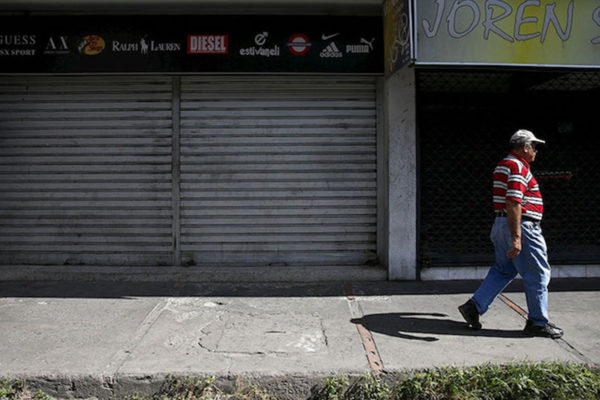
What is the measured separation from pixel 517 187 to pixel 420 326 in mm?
1552

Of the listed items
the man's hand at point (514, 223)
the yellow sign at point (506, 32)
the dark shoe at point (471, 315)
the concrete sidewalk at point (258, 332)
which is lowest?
the concrete sidewalk at point (258, 332)

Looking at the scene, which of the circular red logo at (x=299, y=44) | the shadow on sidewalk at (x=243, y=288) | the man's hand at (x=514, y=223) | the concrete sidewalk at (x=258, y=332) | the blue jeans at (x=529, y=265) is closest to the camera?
the concrete sidewalk at (x=258, y=332)

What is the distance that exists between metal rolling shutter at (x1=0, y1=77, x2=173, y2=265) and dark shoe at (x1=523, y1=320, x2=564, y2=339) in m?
4.39

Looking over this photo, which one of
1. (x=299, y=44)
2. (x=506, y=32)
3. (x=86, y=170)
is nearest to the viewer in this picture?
(x=506, y=32)

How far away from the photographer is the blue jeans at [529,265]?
436 cm

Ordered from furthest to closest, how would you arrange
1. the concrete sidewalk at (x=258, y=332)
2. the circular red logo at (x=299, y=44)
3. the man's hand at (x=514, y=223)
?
the circular red logo at (x=299, y=44) → the man's hand at (x=514, y=223) → the concrete sidewalk at (x=258, y=332)

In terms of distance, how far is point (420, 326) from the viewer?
4.76 meters

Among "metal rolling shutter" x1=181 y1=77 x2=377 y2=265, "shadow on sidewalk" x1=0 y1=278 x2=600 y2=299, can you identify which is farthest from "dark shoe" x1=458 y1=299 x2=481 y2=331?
"metal rolling shutter" x1=181 y1=77 x2=377 y2=265

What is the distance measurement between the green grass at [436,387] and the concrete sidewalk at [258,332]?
88 mm

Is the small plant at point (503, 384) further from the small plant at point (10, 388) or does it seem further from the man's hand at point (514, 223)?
the small plant at point (10, 388)

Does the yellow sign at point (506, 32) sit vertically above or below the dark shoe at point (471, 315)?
above

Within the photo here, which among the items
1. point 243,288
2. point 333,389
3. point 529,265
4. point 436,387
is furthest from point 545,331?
point 243,288

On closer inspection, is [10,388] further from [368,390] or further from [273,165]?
[273,165]

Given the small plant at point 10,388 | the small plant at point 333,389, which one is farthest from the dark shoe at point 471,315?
the small plant at point 10,388
